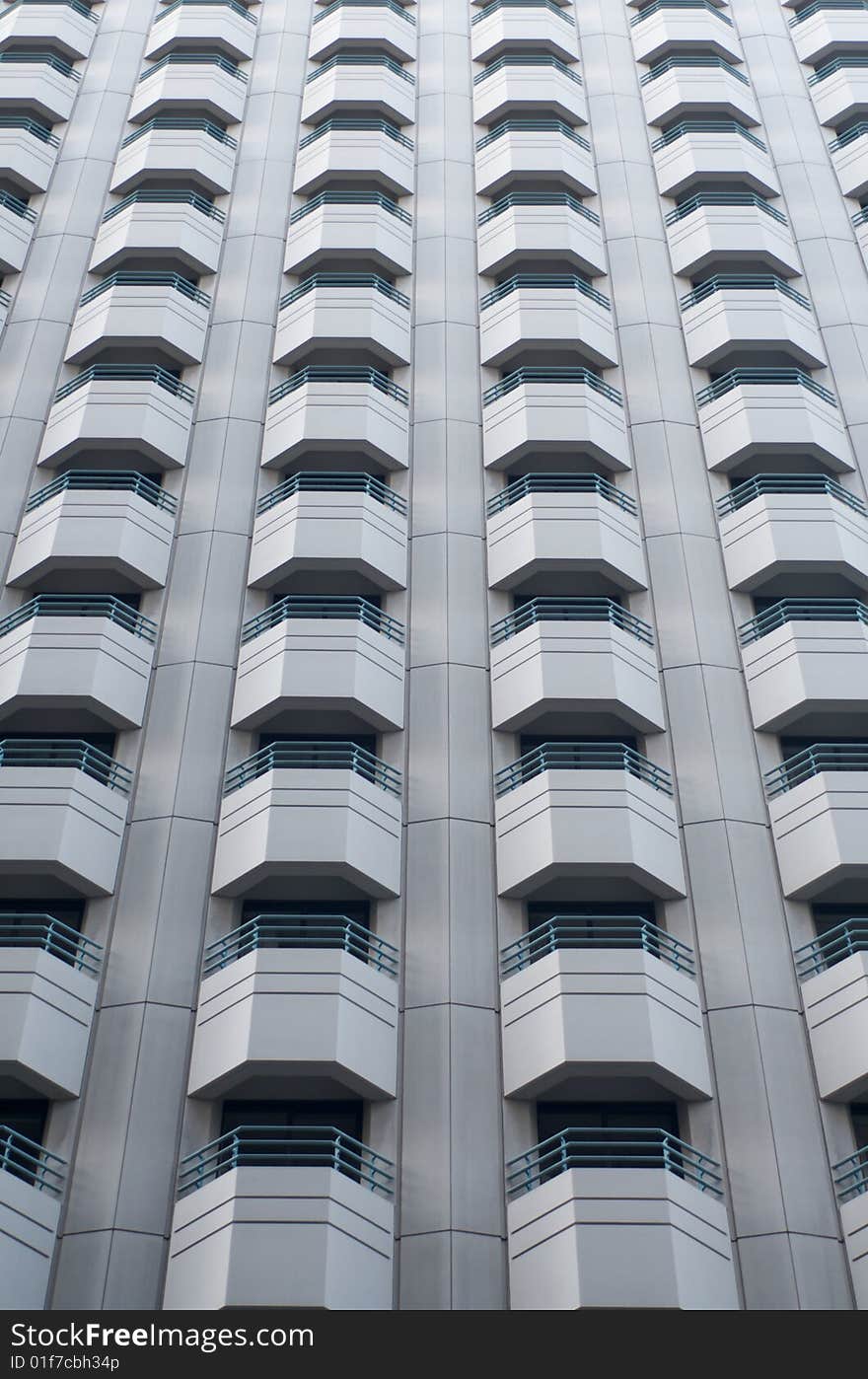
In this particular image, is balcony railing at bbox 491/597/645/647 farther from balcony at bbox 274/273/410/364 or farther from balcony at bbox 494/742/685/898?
balcony at bbox 274/273/410/364

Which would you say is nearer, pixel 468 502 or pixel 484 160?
pixel 468 502

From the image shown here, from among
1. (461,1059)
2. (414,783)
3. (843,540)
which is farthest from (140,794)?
(843,540)

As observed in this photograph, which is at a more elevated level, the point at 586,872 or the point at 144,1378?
the point at 586,872

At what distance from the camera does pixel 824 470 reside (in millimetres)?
32875

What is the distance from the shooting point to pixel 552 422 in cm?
3306

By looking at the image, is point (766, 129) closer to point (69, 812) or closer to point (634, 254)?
point (634, 254)

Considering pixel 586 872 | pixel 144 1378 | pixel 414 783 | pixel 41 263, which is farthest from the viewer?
pixel 41 263

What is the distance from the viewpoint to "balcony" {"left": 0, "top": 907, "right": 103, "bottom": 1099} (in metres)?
23.0

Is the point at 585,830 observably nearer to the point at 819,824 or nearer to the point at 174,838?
the point at 819,824

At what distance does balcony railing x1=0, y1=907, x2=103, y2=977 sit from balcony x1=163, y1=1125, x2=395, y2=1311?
376cm

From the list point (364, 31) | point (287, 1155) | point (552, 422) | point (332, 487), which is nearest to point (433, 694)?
point (332, 487)

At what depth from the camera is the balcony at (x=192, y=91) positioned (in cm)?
4275

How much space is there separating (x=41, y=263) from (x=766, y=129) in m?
19.6

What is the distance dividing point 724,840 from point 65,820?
10800mm
